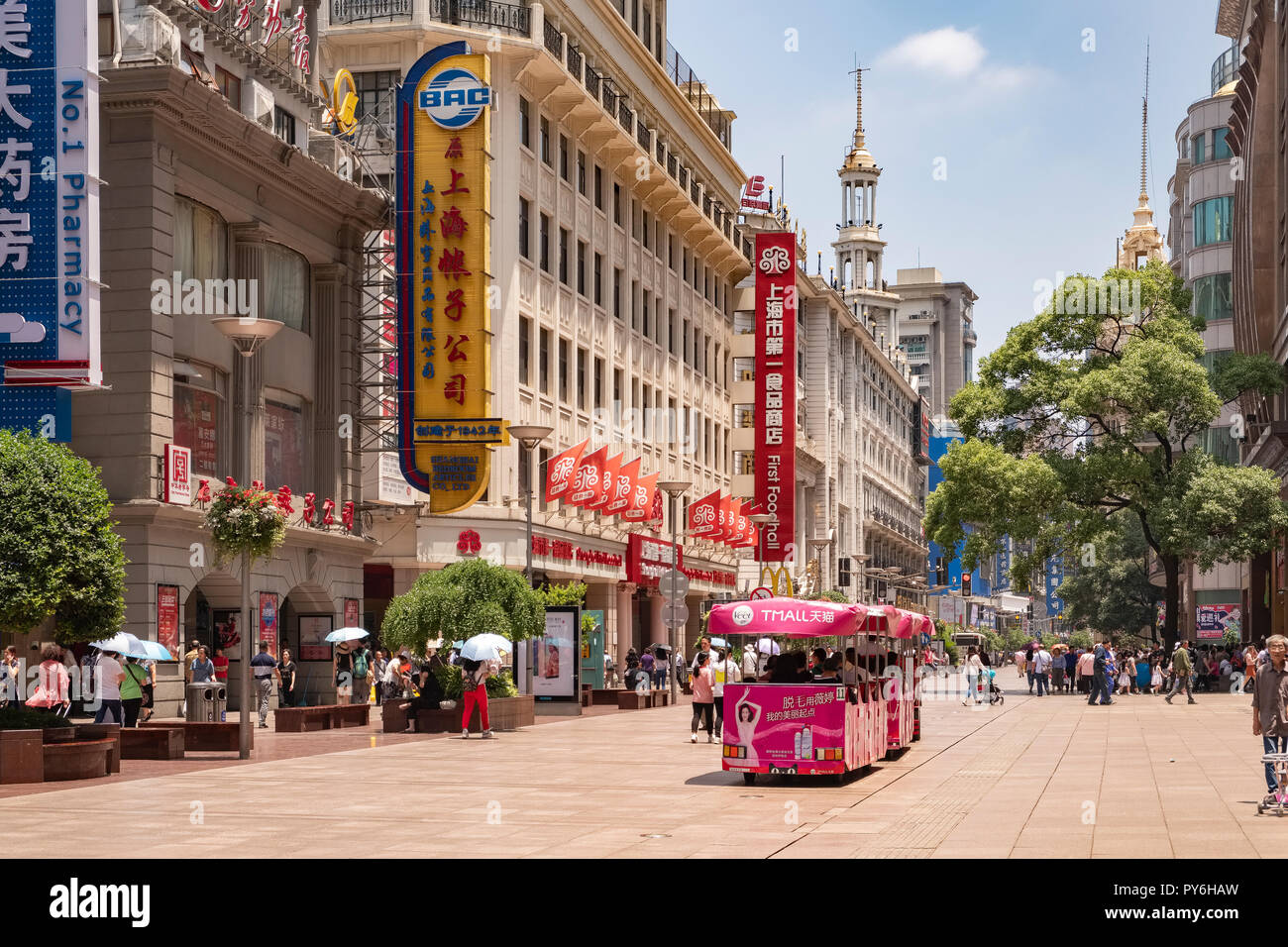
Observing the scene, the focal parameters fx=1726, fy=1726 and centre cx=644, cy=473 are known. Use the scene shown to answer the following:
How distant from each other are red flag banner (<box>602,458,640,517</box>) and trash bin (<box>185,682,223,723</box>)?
23691 millimetres

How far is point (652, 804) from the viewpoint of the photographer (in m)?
19.2

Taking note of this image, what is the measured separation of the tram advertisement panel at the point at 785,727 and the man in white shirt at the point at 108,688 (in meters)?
9.76

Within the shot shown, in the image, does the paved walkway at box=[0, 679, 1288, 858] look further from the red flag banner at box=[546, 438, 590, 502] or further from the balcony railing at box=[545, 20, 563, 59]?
the balcony railing at box=[545, 20, 563, 59]

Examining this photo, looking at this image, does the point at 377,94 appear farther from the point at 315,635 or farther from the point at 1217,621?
the point at 1217,621

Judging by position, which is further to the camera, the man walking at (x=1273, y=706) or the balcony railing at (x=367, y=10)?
→ the balcony railing at (x=367, y=10)

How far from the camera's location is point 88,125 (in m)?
31.0

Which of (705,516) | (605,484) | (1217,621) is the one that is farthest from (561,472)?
(1217,621)

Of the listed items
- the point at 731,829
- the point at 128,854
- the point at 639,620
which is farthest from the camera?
the point at 639,620

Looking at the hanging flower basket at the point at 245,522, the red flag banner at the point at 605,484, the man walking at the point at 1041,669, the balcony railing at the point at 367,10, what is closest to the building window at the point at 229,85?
the balcony railing at the point at 367,10

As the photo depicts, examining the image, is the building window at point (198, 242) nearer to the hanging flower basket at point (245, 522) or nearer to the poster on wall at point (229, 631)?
the poster on wall at point (229, 631)

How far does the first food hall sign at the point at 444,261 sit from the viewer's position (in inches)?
1722

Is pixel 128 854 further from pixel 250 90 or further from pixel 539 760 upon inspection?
pixel 250 90

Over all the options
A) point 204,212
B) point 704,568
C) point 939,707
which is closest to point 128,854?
point 204,212

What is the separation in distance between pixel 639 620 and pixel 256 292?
33273 mm
